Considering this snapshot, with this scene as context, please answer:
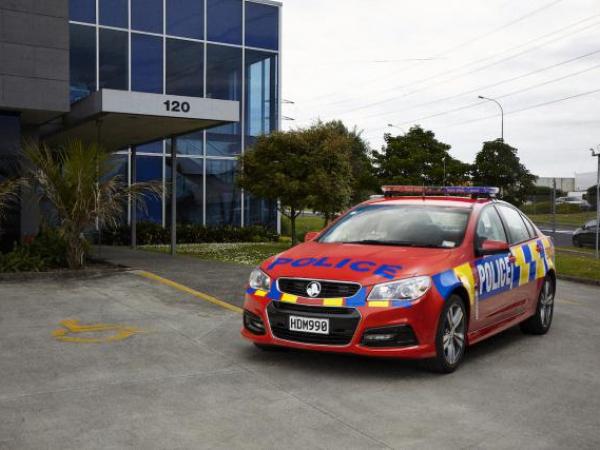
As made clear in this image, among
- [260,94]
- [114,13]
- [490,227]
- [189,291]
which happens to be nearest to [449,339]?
[490,227]

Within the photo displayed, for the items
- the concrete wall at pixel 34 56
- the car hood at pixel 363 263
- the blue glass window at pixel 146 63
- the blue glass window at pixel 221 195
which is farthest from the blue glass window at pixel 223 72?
the car hood at pixel 363 263

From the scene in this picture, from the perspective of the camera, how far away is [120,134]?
19062 mm

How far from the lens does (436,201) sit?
7.81 metres

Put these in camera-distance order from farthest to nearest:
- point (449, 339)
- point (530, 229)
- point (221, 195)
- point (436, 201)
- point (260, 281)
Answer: point (221, 195) < point (530, 229) < point (436, 201) < point (260, 281) < point (449, 339)

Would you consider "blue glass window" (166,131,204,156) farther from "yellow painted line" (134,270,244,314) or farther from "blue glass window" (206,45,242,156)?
"yellow painted line" (134,270,244,314)

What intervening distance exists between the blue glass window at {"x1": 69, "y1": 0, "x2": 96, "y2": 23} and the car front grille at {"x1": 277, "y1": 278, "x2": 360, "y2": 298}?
2031 centimetres

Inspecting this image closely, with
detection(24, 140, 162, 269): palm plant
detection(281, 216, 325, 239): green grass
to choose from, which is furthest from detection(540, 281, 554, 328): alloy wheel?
detection(281, 216, 325, 239): green grass

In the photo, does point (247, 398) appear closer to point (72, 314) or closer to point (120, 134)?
point (72, 314)

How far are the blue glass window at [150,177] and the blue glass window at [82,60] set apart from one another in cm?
293

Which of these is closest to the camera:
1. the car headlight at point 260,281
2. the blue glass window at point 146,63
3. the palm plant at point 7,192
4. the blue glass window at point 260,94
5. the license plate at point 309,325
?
the license plate at point 309,325

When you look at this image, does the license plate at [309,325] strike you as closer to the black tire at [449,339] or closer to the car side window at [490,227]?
the black tire at [449,339]

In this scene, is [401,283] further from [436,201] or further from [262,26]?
[262,26]

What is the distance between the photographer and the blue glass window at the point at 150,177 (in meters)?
25.0

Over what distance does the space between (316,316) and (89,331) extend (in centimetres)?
305
